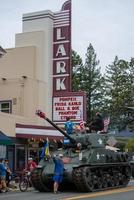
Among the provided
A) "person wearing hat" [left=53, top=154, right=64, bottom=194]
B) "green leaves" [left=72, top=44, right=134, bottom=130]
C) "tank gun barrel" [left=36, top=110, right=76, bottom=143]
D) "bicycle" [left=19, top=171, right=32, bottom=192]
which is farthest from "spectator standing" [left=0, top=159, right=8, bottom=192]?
"green leaves" [left=72, top=44, right=134, bottom=130]

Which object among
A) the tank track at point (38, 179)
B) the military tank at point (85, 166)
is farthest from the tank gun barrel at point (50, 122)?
the tank track at point (38, 179)

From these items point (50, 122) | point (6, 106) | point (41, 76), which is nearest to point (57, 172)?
point (50, 122)

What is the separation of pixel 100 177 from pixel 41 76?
45.5ft

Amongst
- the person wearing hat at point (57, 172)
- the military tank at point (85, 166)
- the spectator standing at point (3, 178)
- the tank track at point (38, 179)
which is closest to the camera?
the person wearing hat at point (57, 172)

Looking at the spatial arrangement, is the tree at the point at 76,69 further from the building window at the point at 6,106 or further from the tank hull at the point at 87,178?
the tank hull at the point at 87,178

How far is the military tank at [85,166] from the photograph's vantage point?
23.6 metres

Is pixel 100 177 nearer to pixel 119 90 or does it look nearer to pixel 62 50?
pixel 62 50

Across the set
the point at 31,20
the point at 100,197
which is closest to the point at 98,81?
the point at 31,20

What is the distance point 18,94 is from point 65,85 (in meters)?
3.17

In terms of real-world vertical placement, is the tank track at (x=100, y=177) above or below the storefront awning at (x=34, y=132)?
below

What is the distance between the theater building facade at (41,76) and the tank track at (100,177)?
9.48m

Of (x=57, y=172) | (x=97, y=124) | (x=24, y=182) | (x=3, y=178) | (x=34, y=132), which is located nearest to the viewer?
(x=57, y=172)

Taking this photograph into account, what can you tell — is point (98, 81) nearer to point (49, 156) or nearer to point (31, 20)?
point (31, 20)

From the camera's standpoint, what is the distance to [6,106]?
37.2 metres
